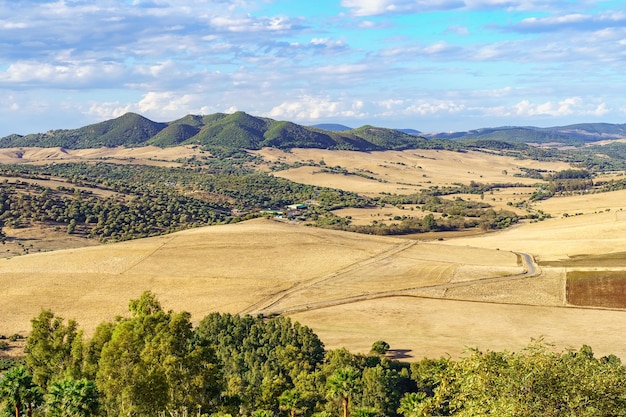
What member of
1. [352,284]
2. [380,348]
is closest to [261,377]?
[380,348]

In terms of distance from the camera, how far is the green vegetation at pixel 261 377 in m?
24.3

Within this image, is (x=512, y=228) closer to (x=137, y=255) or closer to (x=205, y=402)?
(x=137, y=255)

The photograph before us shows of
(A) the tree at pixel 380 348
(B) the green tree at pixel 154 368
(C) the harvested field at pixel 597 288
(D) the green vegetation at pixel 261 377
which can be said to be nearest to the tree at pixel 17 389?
(D) the green vegetation at pixel 261 377

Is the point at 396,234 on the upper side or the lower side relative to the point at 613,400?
lower

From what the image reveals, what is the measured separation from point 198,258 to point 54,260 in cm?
2616

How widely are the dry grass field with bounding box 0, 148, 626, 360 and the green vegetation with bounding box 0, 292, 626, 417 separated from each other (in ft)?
34.8

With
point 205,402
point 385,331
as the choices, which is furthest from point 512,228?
point 205,402

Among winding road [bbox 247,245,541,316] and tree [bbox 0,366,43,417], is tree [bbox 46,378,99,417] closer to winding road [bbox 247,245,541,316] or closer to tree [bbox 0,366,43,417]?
tree [bbox 0,366,43,417]

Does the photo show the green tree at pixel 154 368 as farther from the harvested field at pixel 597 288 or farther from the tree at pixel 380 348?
the harvested field at pixel 597 288

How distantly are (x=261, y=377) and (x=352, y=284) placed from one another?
137 feet

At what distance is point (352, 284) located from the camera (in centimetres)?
9931

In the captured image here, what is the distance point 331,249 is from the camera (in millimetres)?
122875

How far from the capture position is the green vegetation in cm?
2431

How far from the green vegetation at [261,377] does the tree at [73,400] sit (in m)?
0.06
